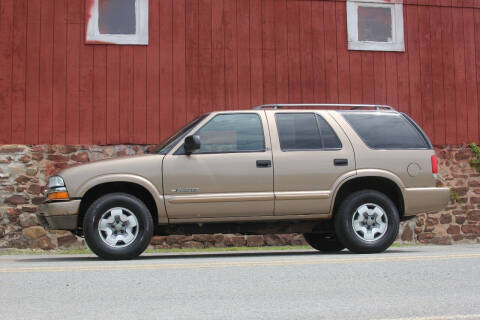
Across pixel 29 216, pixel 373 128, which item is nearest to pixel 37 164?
pixel 29 216

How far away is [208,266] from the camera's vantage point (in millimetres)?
7578

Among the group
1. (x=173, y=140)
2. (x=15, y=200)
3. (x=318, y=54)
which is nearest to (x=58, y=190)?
(x=173, y=140)

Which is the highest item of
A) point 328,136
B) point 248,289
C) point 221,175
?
point 328,136

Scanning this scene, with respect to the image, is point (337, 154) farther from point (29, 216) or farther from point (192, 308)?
point (29, 216)

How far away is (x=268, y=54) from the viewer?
15031 mm

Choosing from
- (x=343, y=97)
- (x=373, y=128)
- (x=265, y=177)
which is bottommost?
(x=265, y=177)

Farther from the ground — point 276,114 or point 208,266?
point 276,114

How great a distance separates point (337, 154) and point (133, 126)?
614 cm

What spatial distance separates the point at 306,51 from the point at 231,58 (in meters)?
1.63

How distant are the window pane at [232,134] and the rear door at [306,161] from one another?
8.6 inches

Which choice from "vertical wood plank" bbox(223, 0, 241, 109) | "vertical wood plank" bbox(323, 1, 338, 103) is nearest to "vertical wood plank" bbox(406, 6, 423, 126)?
"vertical wood plank" bbox(323, 1, 338, 103)

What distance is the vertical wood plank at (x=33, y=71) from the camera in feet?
46.1

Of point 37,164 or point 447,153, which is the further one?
point 447,153

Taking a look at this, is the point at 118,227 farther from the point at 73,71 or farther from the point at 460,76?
the point at 460,76
